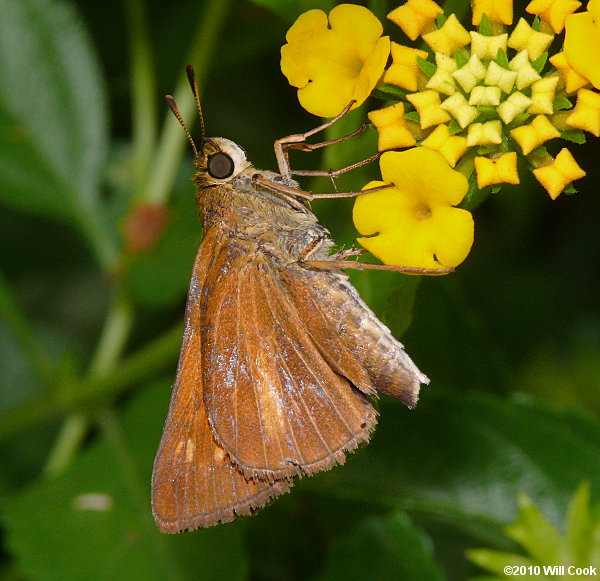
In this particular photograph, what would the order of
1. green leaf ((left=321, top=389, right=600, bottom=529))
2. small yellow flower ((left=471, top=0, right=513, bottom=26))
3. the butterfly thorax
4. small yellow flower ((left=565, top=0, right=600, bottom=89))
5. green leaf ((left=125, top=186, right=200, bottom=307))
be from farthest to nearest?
green leaf ((left=125, top=186, right=200, bottom=307))
green leaf ((left=321, top=389, right=600, bottom=529))
the butterfly thorax
small yellow flower ((left=471, top=0, right=513, bottom=26))
small yellow flower ((left=565, top=0, right=600, bottom=89))

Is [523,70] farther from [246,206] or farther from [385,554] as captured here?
[385,554]

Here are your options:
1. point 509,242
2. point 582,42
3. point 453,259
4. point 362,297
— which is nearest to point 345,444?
point 362,297

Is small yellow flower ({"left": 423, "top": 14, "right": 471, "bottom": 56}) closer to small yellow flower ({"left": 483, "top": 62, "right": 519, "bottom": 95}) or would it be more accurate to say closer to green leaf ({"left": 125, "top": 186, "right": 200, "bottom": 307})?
small yellow flower ({"left": 483, "top": 62, "right": 519, "bottom": 95})

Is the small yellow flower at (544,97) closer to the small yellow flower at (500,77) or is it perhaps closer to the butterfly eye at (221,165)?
the small yellow flower at (500,77)

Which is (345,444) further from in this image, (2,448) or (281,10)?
(2,448)

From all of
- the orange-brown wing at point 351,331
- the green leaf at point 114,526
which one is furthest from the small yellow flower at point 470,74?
the green leaf at point 114,526

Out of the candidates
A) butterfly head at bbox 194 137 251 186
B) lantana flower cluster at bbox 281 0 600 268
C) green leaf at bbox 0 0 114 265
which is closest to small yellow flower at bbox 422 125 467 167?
lantana flower cluster at bbox 281 0 600 268

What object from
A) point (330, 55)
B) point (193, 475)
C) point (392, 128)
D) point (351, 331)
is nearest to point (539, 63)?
point (392, 128)
